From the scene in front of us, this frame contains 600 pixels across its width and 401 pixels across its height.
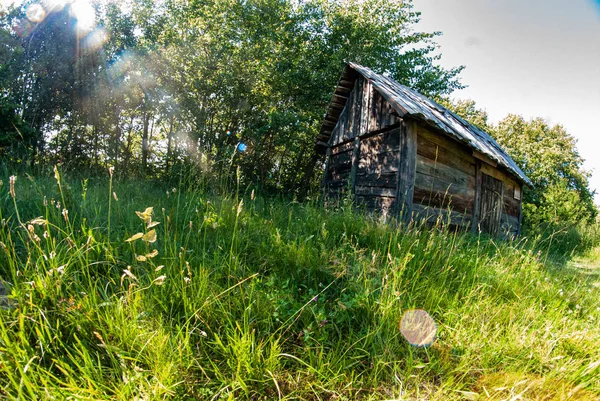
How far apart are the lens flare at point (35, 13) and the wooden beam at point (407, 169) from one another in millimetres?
12664

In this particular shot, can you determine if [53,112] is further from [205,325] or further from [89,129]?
[205,325]

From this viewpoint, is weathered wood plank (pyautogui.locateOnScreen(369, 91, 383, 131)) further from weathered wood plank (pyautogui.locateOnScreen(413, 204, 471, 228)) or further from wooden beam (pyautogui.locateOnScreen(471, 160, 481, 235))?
wooden beam (pyautogui.locateOnScreen(471, 160, 481, 235))

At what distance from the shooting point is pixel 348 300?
2.15 meters

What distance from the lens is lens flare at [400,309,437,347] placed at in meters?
1.75

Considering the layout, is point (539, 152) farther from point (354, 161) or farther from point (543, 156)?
point (354, 161)

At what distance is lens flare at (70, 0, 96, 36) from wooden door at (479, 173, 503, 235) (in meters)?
14.4

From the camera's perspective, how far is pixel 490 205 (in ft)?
26.8

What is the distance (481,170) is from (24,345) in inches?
345

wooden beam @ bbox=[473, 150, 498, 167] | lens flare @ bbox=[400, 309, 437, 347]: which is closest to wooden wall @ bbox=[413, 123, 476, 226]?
Result: wooden beam @ bbox=[473, 150, 498, 167]

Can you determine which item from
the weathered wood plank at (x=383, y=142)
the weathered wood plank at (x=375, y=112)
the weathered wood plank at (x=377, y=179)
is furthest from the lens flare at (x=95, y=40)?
the weathered wood plank at (x=377, y=179)

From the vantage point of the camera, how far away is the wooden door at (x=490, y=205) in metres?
7.73

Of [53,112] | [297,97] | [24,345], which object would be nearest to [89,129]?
[53,112]

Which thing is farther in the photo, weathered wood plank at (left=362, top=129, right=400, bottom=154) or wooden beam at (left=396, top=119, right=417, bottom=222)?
weathered wood plank at (left=362, top=129, right=400, bottom=154)

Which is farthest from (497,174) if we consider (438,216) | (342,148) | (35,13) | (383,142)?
(35,13)
